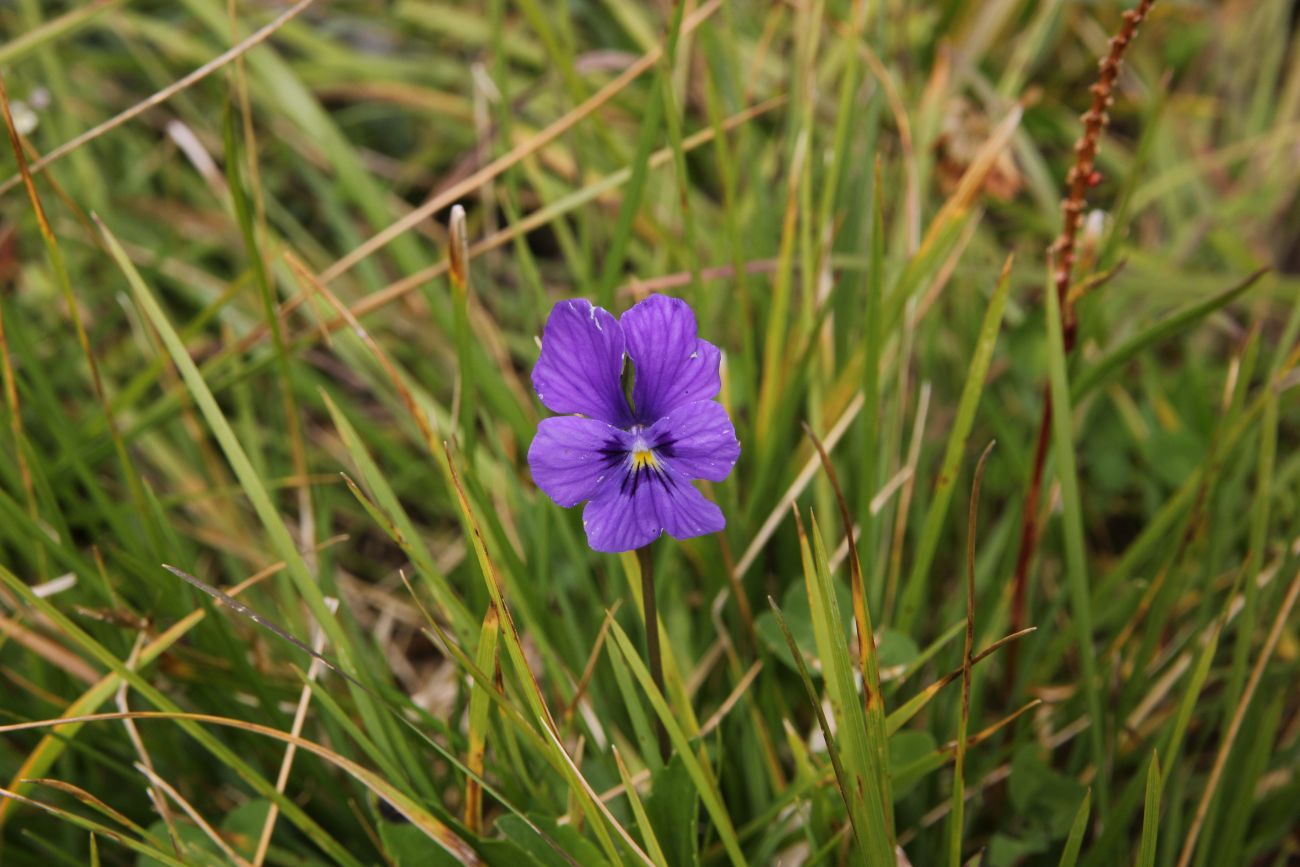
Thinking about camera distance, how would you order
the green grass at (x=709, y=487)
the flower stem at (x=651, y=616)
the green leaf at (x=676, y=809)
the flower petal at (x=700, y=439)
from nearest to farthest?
the flower petal at (x=700, y=439) < the flower stem at (x=651, y=616) < the green leaf at (x=676, y=809) < the green grass at (x=709, y=487)

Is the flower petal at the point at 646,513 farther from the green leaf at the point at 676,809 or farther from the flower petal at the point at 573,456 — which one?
the green leaf at the point at 676,809

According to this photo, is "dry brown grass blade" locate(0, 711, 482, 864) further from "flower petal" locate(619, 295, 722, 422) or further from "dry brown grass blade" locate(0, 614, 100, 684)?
"flower petal" locate(619, 295, 722, 422)

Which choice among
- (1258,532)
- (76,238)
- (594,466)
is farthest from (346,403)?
(1258,532)

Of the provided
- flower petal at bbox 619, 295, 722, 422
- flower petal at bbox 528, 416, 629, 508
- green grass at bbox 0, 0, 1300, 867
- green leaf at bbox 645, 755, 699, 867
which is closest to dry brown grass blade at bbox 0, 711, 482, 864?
green grass at bbox 0, 0, 1300, 867

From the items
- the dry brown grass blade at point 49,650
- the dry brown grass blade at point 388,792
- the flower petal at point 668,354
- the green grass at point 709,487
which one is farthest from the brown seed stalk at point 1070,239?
the dry brown grass blade at point 49,650

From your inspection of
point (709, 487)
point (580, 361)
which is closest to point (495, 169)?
point (709, 487)

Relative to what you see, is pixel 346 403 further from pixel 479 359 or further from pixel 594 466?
pixel 594 466

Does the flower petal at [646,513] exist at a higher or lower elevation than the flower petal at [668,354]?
lower
